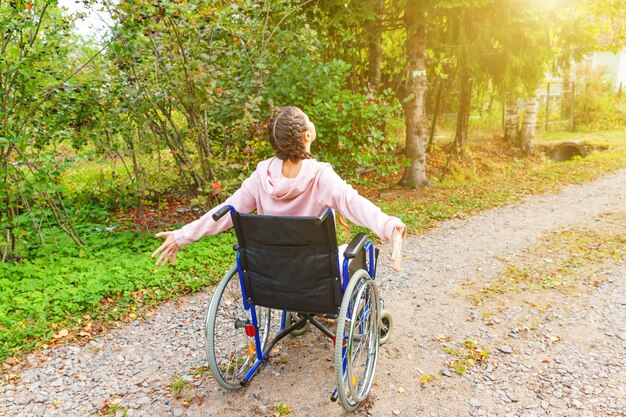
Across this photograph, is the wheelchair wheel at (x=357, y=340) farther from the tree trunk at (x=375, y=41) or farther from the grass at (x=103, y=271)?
the tree trunk at (x=375, y=41)

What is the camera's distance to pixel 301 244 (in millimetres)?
2402

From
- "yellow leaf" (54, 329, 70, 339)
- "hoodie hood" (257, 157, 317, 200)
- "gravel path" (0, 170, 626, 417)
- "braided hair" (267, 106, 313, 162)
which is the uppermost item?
"braided hair" (267, 106, 313, 162)

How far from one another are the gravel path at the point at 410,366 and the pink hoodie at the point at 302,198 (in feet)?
3.53

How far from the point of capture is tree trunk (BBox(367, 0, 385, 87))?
772cm

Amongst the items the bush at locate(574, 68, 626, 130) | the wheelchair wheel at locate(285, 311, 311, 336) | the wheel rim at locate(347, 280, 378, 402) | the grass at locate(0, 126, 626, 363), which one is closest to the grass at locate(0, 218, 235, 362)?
the grass at locate(0, 126, 626, 363)

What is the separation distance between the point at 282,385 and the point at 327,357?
0.44 metres

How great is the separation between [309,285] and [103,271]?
2814 millimetres

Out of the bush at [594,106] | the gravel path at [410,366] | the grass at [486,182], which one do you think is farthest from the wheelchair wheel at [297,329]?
the bush at [594,106]

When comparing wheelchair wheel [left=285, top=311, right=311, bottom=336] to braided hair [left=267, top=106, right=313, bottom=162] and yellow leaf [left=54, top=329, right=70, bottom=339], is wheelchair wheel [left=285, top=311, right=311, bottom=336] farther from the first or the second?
yellow leaf [left=54, top=329, right=70, bottom=339]

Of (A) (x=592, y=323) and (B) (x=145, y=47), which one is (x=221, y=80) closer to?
(B) (x=145, y=47)

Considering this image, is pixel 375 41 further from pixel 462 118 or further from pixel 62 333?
pixel 62 333

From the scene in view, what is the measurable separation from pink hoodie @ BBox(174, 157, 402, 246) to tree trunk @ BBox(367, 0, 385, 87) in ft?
17.6

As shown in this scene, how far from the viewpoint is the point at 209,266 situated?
476 cm

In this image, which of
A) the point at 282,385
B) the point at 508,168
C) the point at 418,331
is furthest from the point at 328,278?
the point at 508,168
